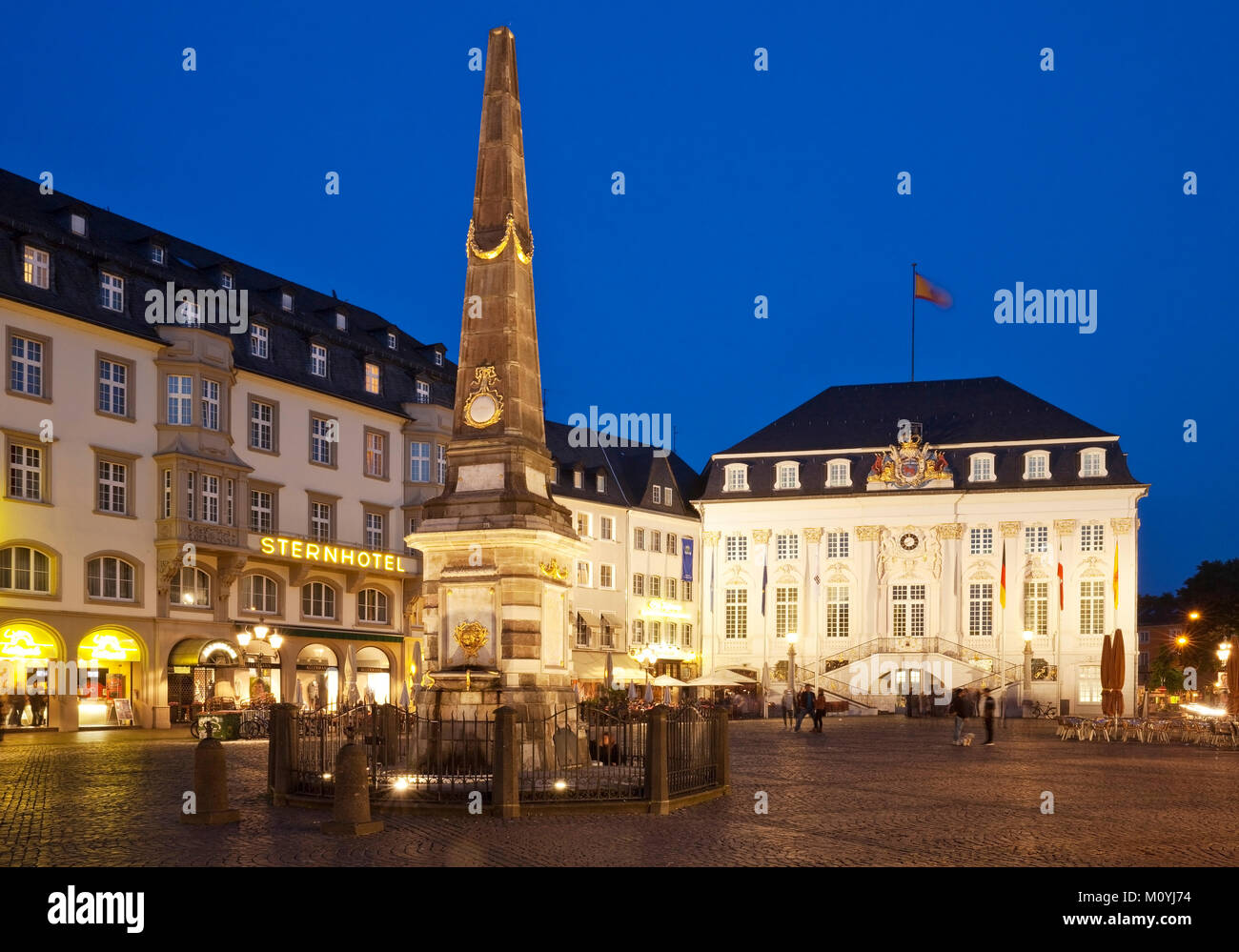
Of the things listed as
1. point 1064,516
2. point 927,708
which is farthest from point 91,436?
point 1064,516

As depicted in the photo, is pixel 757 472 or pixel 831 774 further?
pixel 757 472

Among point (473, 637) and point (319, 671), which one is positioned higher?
point (473, 637)

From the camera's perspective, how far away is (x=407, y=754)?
19094 millimetres

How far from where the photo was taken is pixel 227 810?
1501cm

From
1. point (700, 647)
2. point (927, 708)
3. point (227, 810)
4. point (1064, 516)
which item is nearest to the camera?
point (227, 810)

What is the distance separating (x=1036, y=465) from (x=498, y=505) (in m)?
55.3

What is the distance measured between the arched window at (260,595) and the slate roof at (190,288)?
682 centimetres

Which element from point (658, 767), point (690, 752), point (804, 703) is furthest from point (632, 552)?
point (658, 767)

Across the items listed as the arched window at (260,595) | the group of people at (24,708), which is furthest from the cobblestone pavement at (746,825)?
the arched window at (260,595)

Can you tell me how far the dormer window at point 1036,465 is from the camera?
229ft

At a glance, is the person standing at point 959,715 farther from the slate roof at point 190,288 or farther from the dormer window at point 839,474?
the dormer window at point 839,474

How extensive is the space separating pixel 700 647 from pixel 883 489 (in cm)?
1268

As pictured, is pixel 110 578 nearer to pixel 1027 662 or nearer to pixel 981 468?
pixel 1027 662
